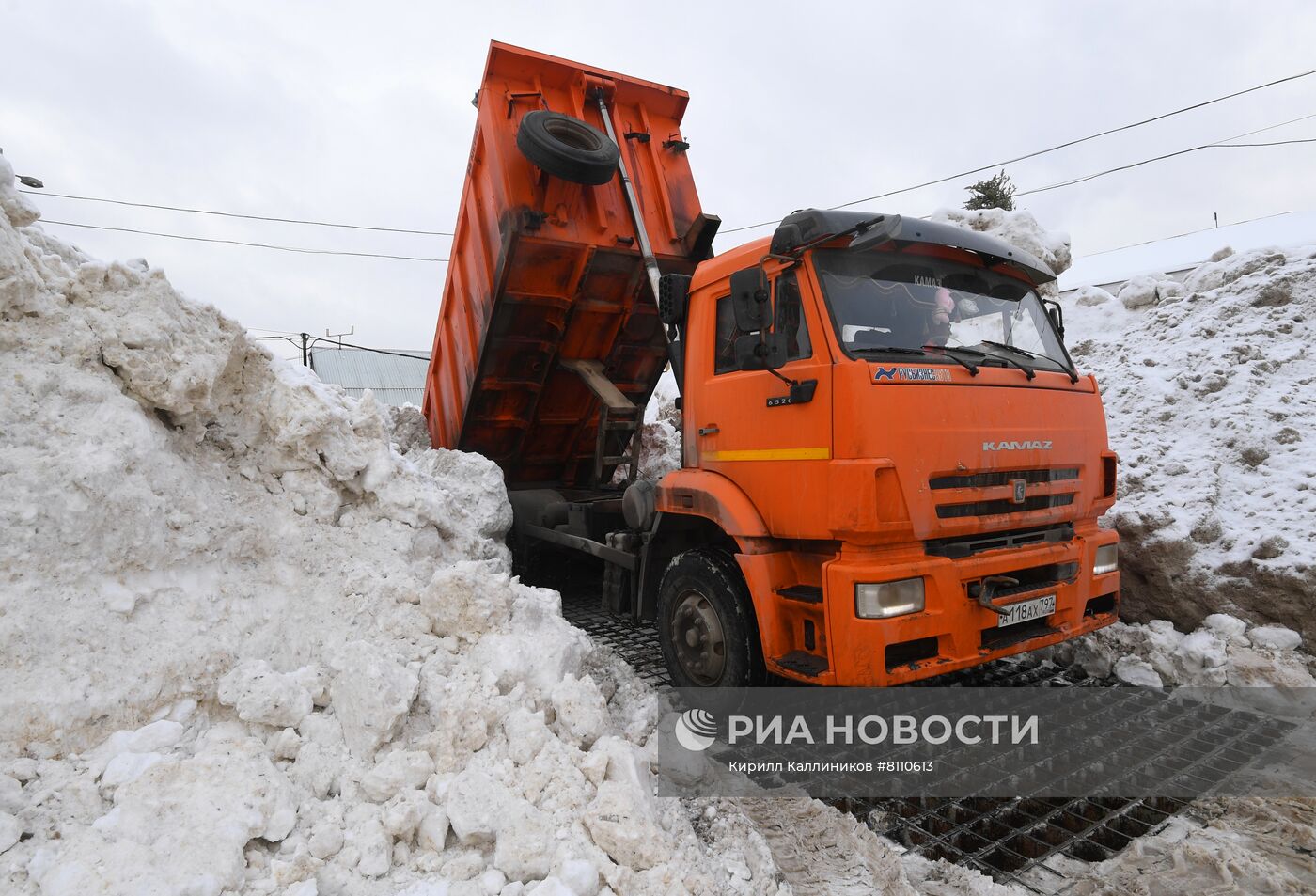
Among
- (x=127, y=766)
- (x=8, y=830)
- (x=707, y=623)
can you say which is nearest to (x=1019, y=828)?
(x=707, y=623)

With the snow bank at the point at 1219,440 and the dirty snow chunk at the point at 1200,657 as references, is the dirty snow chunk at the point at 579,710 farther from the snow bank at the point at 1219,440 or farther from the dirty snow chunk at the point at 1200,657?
the snow bank at the point at 1219,440

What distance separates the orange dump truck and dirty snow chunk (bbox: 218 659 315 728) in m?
2.03

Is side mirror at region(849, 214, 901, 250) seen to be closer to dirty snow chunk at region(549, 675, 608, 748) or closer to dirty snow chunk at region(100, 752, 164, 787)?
dirty snow chunk at region(549, 675, 608, 748)

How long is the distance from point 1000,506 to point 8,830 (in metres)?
3.94

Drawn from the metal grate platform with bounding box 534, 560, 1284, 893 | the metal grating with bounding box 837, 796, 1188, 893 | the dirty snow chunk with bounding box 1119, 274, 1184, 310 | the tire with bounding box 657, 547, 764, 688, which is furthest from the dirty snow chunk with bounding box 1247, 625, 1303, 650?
the dirty snow chunk with bounding box 1119, 274, 1184, 310

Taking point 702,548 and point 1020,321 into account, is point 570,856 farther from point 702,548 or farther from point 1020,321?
point 1020,321

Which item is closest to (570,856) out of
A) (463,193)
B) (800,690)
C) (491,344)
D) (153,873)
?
(153,873)

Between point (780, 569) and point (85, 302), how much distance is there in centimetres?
367

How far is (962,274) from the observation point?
388cm

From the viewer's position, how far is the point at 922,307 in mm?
3672

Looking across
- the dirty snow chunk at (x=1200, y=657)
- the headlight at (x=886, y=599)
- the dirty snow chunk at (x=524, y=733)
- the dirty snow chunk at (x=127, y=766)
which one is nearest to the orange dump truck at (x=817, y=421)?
the headlight at (x=886, y=599)

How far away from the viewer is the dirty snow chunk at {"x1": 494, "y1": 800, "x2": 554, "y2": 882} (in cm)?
230

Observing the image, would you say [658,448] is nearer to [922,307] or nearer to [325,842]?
[922,307]

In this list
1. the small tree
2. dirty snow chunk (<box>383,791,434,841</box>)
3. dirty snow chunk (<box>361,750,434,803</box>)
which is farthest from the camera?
the small tree
